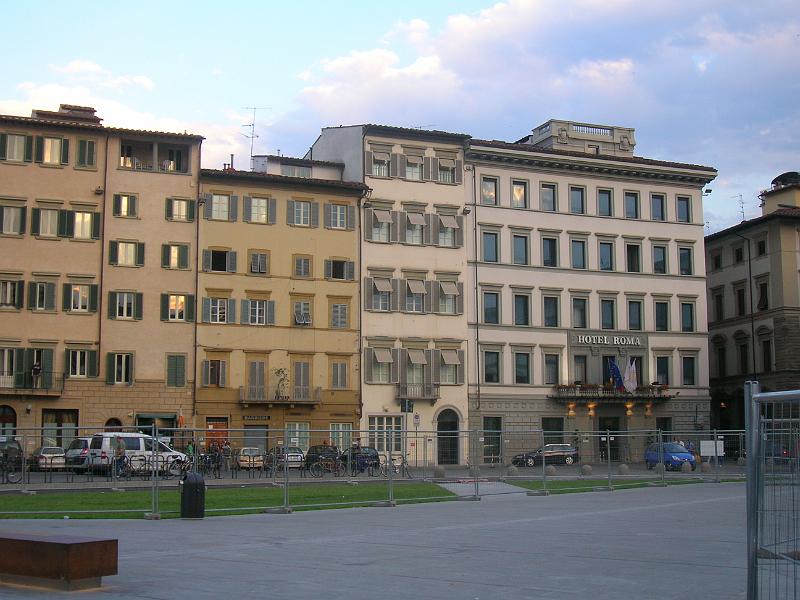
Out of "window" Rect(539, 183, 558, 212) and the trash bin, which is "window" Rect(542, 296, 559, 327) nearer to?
"window" Rect(539, 183, 558, 212)

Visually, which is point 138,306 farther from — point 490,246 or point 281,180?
point 490,246

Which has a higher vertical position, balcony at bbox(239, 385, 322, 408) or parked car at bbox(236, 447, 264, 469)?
balcony at bbox(239, 385, 322, 408)

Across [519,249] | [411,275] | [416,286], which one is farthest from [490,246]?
[416,286]

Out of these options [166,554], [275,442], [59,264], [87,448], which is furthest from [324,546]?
[59,264]

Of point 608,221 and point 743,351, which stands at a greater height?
point 608,221

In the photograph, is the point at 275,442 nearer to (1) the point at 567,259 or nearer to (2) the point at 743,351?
(1) the point at 567,259

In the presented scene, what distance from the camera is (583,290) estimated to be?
67.9m

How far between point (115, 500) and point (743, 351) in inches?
2305

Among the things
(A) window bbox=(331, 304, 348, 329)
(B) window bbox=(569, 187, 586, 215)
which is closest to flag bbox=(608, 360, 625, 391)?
(B) window bbox=(569, 187, 586, 215)

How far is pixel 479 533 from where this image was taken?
19109mm

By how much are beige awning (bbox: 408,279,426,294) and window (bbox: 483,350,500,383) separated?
18.7ft

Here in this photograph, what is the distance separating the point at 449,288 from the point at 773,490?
182 ft

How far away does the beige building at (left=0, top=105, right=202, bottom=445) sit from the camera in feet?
180

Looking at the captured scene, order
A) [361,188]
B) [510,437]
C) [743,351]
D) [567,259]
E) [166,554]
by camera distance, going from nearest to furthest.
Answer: [166,554] < [510,437] < [361,188] < [567,259] < [743,351]
